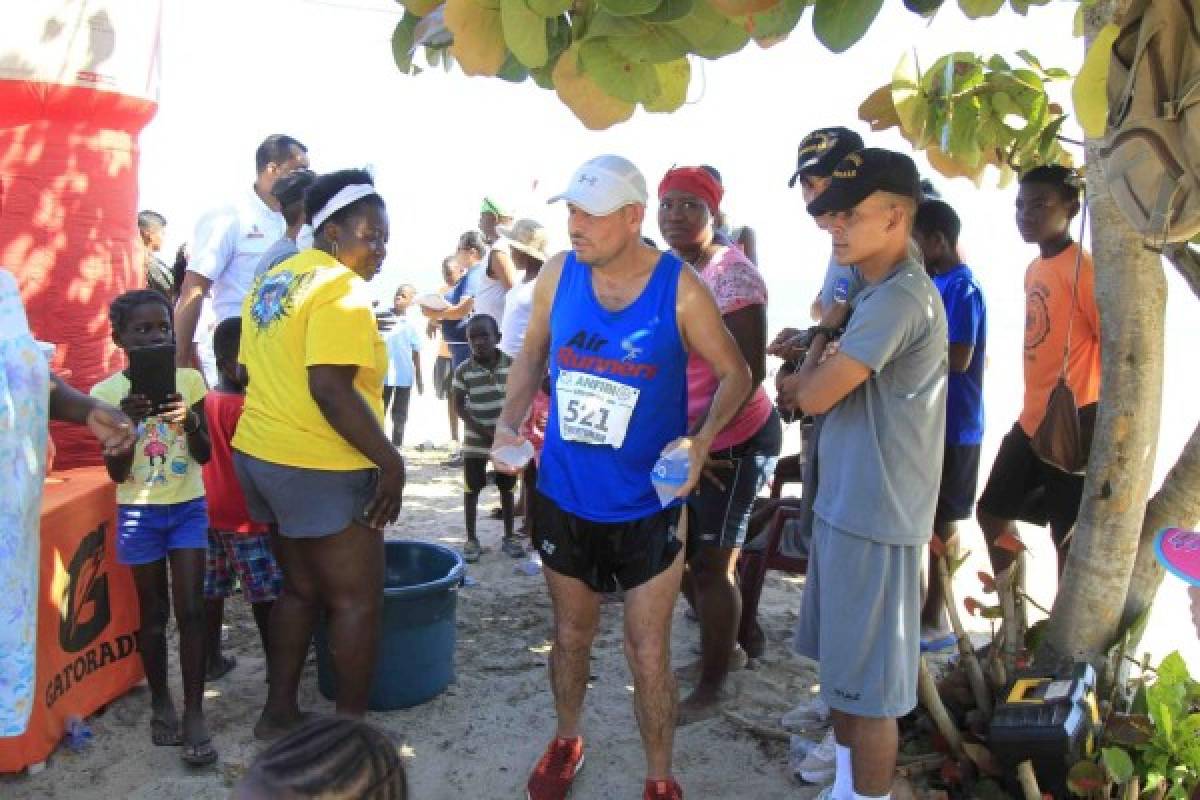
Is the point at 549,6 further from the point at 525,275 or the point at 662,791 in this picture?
Answer: the point at 525,275

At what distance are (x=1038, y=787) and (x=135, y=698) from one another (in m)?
3.27

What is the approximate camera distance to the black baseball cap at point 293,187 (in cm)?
443

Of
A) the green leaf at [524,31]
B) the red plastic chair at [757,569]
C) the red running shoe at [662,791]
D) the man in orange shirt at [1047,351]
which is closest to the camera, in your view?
the green leaf at [524,31]

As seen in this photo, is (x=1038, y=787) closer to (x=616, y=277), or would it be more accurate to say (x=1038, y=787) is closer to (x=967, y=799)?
(x=967, y=799)

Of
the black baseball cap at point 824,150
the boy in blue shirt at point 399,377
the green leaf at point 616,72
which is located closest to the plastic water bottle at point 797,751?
the black baseball cap at point 824,150

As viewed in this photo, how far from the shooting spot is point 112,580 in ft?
12.8

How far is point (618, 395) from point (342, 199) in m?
1.16

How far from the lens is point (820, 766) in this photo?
11.0 feet

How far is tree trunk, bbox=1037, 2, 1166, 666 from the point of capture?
3.09m

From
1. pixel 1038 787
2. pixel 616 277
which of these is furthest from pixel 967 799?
pixel 616 277

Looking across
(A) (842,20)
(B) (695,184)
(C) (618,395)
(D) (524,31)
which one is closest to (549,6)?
(D) (524,31)

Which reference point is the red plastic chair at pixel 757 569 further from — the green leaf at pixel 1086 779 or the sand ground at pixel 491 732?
the green leaf at pixel 1086 779

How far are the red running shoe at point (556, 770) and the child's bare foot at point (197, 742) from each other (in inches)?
43.5

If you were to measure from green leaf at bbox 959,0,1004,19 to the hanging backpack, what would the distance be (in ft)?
0.91
